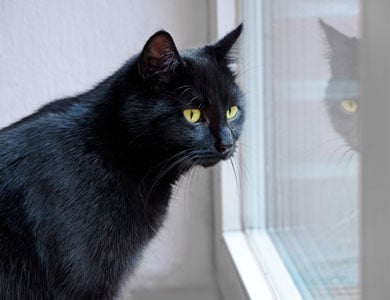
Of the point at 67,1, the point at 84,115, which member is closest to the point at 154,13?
the point at 67,1

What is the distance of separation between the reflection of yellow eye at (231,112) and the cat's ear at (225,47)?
0.24 ft

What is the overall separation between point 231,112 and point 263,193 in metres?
0.41

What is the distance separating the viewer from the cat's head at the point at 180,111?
98 cm

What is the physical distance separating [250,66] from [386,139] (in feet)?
2.57

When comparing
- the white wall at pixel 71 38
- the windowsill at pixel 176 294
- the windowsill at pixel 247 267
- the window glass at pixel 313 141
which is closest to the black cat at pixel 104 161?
the window glass at pixel 313 141

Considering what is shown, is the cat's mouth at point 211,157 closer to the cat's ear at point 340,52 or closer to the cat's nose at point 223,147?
the cat's nose at point 223,147

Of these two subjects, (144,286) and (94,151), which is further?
(144,286)

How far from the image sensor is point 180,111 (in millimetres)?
982

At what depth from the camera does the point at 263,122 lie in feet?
4.50

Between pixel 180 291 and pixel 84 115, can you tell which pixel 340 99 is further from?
pixel 180 291

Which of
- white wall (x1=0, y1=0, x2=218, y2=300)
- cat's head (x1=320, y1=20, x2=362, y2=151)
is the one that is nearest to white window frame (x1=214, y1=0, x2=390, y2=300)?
white wall (x1=0, y1=0, x2=218, y2=300)

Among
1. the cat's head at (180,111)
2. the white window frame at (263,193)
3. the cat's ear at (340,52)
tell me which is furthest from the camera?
the cat's head at (180,111)

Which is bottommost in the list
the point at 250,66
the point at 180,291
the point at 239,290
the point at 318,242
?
the point at 180,291

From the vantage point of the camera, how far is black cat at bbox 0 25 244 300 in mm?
987
